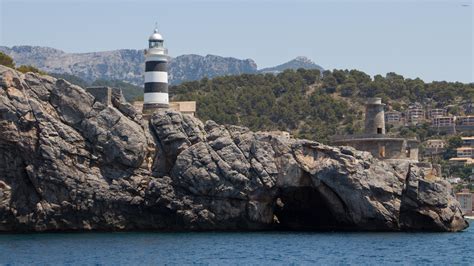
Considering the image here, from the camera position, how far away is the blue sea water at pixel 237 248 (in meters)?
41.5

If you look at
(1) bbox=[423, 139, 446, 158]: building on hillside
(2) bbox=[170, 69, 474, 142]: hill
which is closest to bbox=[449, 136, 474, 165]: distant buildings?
(1) bbox=[423, 139, 446, 158]: building on hillside

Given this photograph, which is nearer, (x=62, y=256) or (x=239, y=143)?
(x=62, y=256)

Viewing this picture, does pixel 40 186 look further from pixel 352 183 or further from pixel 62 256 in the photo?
pixel 352 183

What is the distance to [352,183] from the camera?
53.6 metres

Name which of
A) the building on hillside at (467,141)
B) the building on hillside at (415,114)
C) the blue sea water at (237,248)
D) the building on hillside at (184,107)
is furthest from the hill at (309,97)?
the blue sea water at (237,248)

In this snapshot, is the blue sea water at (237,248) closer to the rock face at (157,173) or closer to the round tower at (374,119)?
the rock face at (157,173)

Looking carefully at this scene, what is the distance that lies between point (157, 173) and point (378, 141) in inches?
567

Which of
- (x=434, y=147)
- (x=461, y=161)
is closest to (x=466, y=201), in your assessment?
(x=461, y=161)

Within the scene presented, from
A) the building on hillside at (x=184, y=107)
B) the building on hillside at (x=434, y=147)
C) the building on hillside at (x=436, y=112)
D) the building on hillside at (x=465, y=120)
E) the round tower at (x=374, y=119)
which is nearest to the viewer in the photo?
the round tower at (x=374, y=119)

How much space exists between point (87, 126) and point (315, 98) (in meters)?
76.2

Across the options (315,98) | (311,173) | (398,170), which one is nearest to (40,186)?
(311,173)

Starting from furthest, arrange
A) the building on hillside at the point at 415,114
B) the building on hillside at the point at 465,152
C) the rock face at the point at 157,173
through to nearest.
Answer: the building on hillside at the point at 415,114 → the building on hillside at the point at 465,152 → the rock face at the point at 157,173

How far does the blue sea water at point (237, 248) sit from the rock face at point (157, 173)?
1.64m

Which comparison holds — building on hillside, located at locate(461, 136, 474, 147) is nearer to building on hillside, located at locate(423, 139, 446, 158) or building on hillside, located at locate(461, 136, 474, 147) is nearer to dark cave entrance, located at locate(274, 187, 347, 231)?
building on hillside, located at locate(423, 139, 446, 158)
